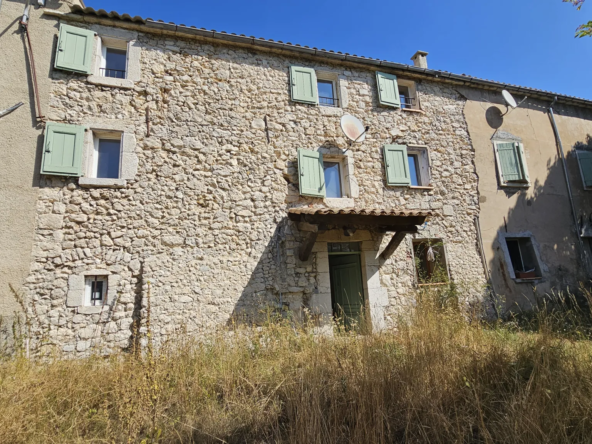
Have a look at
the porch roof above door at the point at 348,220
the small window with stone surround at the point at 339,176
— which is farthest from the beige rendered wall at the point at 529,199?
the small window with stone surround at the point at 339,176

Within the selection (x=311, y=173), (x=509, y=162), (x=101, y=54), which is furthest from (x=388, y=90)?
(x=101, y=54)

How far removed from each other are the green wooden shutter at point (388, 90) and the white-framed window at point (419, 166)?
4.02 ft

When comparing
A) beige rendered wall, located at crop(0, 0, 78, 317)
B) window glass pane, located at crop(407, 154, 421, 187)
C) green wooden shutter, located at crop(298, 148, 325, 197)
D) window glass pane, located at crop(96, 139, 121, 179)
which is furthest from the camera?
window glass pane, located at crop(407, 154, 421, 187)

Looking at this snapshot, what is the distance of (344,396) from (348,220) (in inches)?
143

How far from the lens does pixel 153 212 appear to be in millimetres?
6195

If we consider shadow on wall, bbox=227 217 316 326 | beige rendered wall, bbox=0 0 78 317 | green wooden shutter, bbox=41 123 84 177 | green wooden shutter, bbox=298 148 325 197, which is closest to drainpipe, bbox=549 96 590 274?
green wooden shutter, bbox=298 148 325 197

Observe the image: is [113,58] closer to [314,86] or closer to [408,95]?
[314,86]

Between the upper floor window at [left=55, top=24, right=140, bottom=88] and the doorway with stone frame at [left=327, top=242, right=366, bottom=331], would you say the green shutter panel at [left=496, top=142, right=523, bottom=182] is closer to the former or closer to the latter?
the doorway with stone frame at [left=327, top=242, right=366, bottom=331]

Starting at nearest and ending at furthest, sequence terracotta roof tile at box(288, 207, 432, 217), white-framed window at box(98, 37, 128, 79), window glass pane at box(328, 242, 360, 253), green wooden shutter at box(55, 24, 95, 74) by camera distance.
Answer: terracotta roof tile at box(288, 207, 432, 217)
green wooden shutter at box(55, 24, 95, 74)
white-framed window at box(98, 37, 128, 79)
window glass pane at box(328, 242, 360, 253)

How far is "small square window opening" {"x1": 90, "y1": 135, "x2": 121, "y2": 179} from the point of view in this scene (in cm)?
629

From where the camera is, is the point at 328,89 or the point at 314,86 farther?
the point at 328,89

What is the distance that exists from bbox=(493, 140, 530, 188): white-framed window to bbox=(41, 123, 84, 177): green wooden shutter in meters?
9.73

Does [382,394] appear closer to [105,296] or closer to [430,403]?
[430,403]

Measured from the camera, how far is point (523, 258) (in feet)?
28.0
